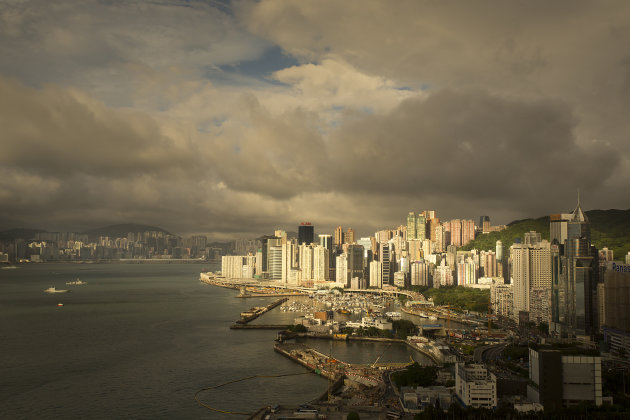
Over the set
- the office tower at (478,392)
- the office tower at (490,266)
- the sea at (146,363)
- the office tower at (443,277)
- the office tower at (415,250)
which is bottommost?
the sea at (146,363)

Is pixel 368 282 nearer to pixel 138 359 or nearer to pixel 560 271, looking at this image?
pixel 560 271

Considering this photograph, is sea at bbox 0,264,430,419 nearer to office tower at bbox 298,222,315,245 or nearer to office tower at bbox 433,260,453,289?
office tower at bbox 433,260,453,289

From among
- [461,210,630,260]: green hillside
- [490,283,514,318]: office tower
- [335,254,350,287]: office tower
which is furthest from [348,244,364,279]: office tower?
[490,283,514,318]: office tower

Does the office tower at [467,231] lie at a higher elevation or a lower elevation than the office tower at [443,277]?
higher

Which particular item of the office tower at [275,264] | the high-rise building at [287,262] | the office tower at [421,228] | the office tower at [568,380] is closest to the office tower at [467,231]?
the office tower at [421,228]

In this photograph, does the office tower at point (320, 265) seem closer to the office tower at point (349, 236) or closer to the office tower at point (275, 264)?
the office tower at point (275, 264)

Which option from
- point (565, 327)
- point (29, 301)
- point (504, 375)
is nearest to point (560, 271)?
point (565, 327)

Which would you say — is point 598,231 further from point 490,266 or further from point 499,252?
point 490,266
